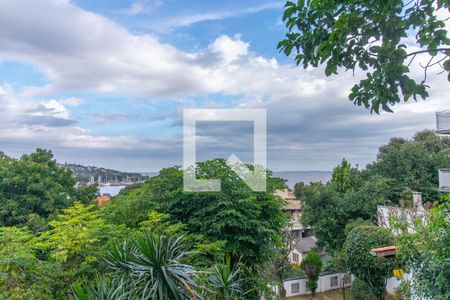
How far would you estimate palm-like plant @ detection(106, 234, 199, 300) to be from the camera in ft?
9.99

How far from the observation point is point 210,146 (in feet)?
25.3

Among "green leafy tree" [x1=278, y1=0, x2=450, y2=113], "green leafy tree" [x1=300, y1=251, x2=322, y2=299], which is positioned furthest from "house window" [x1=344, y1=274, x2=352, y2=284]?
"green leafy tree" [x1=278, y1=0, x2=450, y2=113]

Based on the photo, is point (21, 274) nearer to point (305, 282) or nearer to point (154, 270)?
point (154, 270)

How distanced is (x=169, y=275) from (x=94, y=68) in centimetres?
692

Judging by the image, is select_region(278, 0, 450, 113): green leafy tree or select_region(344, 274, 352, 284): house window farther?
select_region(344, 274, 352, 284): house window

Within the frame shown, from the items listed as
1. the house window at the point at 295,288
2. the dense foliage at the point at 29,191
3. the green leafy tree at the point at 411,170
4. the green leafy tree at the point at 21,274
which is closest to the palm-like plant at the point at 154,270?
the green leafy tree at the point at 21,274

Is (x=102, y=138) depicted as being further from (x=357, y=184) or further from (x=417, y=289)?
(x=357, y=184)

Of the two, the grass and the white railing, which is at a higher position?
the white railing

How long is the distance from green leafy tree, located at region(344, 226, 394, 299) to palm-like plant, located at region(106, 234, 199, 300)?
6728 mm

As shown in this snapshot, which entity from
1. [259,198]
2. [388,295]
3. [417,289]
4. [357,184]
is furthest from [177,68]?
[357,184]

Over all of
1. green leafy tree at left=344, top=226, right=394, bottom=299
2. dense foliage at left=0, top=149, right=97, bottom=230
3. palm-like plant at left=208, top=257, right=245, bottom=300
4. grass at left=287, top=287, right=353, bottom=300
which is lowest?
grass at left=287, top=287, right=353, bottom=300

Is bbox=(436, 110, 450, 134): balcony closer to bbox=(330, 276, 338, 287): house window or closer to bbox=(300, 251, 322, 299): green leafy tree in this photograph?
bbox=(300, 251, 322, 299): green leafy tree

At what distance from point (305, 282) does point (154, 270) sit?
11529 mm

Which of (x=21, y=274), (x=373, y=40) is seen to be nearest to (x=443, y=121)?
(x=373, y=40)
